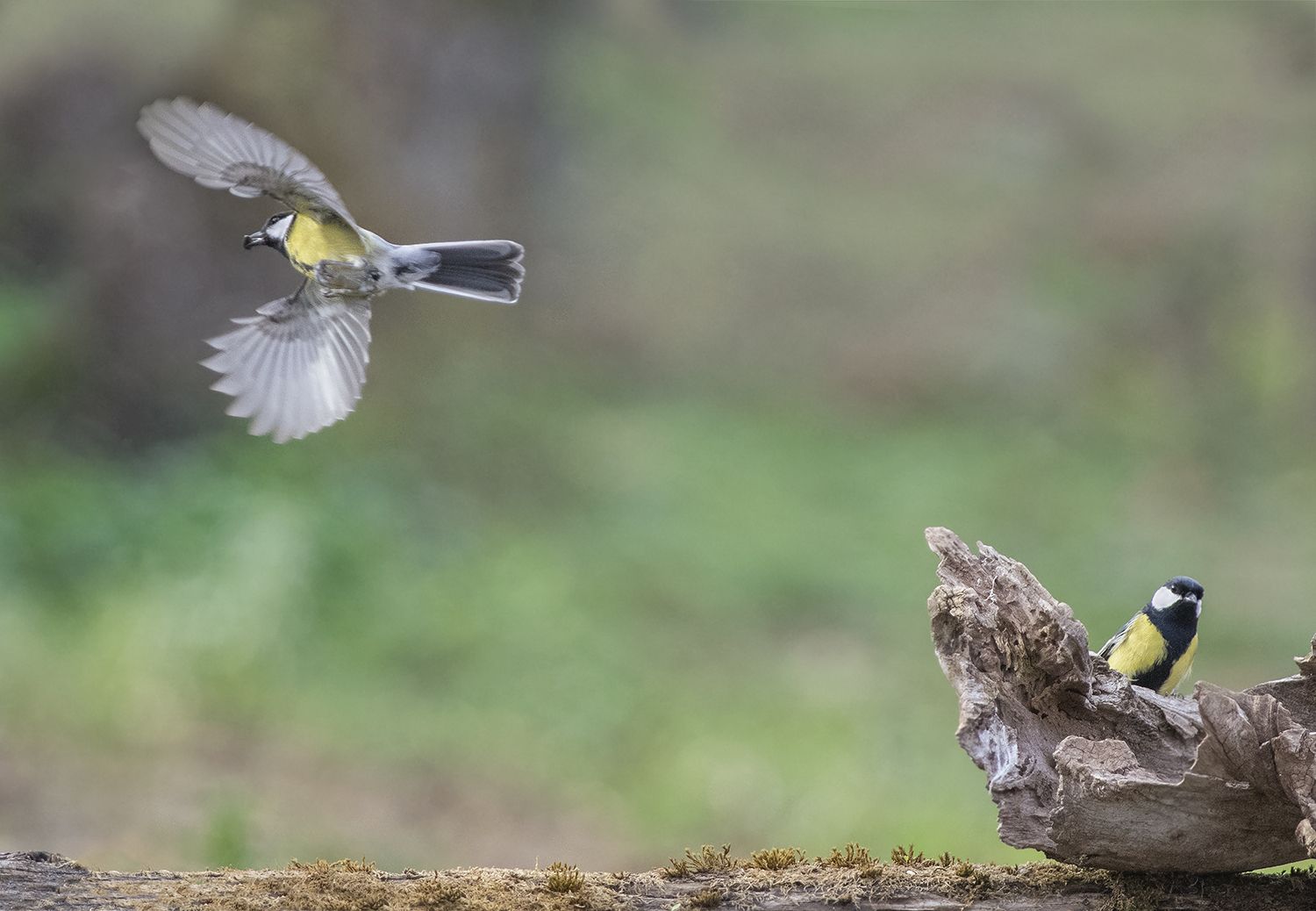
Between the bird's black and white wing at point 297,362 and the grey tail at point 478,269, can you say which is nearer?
the bird's black and white wing at point 297,362

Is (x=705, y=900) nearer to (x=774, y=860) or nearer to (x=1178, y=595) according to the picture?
(x=774, y=860)

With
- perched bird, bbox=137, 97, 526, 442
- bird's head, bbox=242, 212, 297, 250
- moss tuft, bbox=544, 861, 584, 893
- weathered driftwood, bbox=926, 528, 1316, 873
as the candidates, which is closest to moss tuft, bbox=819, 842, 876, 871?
weathered driftwood, bbox=926, 528, 1316, 873

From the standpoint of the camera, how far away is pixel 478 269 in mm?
2305

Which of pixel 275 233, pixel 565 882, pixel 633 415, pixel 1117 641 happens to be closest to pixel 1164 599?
pixel 1117 641

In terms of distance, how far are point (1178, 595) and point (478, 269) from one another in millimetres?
1680

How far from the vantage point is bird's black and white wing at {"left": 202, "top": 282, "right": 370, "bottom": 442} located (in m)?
2.17

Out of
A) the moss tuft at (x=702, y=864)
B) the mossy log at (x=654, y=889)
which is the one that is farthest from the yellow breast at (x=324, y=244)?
the moss tuft at (x=702, y=864)

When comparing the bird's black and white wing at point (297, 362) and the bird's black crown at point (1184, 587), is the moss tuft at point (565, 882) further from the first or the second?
the bird's black crown at point (1184, 587)

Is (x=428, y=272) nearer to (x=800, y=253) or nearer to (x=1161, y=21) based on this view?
(x=800, y=253)

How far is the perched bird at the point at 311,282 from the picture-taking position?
2.00 m

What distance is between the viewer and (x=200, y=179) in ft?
6.53

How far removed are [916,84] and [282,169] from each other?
8374 millimetres

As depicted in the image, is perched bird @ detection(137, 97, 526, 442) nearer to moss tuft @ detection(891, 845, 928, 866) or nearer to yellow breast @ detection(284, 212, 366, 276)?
yellow breast @ detection(284, 212, 366, 276)

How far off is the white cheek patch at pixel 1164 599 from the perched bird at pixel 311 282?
1582 millimetres
